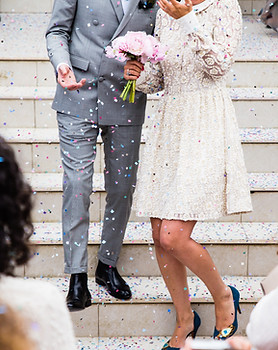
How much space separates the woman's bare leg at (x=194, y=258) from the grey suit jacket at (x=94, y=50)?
24.7 inches

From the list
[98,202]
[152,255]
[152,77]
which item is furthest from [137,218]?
[152,77]

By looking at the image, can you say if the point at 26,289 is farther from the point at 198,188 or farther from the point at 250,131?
the point at 250,131

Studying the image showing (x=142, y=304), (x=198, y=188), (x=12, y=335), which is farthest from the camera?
(x=142, y=304)

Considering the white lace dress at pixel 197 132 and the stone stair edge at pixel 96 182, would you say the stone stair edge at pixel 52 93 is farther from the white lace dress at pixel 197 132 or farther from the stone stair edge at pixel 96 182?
the white lace dress at pixel 197 132

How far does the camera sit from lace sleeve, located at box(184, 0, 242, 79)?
2.43m

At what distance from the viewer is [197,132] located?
2.59 metres

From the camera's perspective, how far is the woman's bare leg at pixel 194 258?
2590 mm

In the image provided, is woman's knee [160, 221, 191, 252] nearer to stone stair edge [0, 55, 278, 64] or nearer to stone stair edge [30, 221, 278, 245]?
stone stair edge [30, 221, 278, 245]

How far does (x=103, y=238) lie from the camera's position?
10.4 feet

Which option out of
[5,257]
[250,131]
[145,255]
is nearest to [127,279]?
[145,255]

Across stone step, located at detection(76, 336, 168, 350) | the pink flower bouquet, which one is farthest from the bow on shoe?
stone step, located at detection(76, 336, 168, 350)

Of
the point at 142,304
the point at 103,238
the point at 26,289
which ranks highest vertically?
the point at 26,289

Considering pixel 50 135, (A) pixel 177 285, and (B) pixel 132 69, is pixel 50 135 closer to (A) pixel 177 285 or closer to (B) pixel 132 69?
(B) pixel 132 69

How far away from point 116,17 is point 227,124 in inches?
28.6
